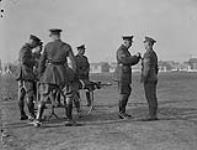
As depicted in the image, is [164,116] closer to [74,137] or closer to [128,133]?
[128,133]

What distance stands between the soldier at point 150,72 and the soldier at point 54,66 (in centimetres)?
222

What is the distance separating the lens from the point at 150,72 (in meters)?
10.9

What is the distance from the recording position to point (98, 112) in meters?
12.9

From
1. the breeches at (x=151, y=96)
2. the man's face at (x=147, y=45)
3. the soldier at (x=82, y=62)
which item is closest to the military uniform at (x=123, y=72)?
the man's face at (x=147, y=45)

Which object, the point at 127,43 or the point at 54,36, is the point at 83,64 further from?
the point at 54,36

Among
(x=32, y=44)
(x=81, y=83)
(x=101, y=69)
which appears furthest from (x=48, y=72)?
(x=101, y=69)

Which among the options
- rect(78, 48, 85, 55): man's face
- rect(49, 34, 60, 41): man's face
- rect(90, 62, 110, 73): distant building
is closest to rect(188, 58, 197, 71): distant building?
rect(90, 62, 110, 73): distant building

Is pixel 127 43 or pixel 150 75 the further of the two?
pixel 127 43

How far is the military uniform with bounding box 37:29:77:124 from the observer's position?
9539 mm

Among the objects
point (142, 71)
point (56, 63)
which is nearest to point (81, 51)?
point (142, 71)

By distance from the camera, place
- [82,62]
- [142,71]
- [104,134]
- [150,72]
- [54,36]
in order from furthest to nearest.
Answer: [82,62] → [142,71] → [150,72] → [54,36] → [104,134]

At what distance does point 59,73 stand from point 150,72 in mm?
2683

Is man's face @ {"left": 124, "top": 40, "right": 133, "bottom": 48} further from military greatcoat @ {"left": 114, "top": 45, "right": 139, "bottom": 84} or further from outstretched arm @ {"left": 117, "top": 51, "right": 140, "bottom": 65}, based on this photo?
outstretched arm @ {"left": 117, "top": 51, "right": 140, "bottom": 65}

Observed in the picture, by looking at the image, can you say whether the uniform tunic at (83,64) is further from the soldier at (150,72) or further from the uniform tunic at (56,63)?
the uniform tunic at (56,63)
